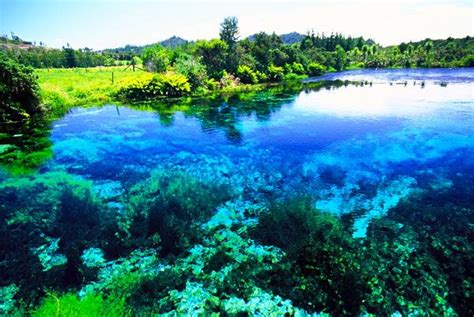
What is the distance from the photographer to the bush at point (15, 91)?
82.6 ft

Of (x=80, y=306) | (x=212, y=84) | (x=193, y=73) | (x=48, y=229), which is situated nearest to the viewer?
(x=80, y=306)

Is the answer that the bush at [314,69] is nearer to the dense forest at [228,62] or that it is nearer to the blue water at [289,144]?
the dense forest at [228,62]

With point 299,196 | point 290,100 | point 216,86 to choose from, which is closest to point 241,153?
point 299,196

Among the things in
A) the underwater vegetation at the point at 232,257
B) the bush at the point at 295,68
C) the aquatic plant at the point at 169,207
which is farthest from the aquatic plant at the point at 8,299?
the bush at the point at 295,68

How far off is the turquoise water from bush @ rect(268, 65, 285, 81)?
36.7m

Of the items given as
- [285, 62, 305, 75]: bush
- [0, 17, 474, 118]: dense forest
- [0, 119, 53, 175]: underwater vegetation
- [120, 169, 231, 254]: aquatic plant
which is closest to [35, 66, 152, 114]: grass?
[0, 17, 474, 118]: dense forest

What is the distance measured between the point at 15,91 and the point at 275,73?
47109 mm

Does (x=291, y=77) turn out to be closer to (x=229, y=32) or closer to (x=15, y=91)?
(x=229, y=32)

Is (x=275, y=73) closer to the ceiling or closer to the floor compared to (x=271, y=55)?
closer to the floor

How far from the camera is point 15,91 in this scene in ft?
85.9

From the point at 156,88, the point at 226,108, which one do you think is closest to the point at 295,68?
the point at 156,88

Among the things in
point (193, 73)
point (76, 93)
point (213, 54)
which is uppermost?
point (213, 54)

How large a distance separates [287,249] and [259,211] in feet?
9.03

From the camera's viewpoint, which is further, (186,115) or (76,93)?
(76,93)
